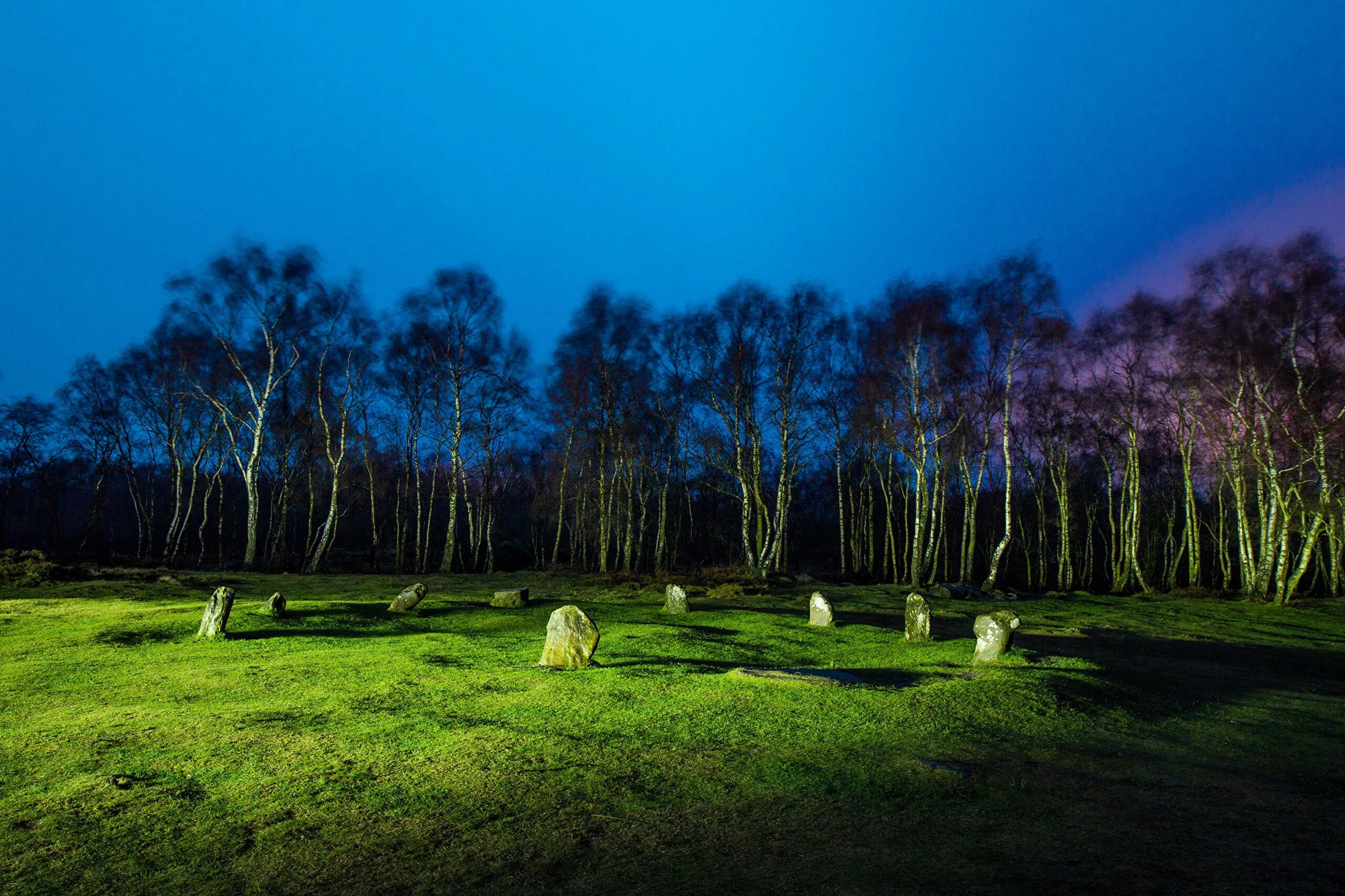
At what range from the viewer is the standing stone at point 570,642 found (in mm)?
8922

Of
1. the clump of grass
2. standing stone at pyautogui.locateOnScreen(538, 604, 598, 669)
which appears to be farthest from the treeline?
standing stone at pyautogui.locateOnScreen(538, 604, 598, 669)

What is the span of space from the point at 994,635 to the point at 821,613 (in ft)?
14.7

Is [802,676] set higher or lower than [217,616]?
lower

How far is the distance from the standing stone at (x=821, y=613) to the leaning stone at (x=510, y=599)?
671cm

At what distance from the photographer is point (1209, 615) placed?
20.9m

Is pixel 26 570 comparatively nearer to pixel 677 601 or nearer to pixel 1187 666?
pixel 677 601

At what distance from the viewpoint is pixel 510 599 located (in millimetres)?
15984

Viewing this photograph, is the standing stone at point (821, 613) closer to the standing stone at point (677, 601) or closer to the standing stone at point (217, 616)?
the standing stone at point (677, 601)

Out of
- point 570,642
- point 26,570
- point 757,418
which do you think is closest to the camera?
point 570,642

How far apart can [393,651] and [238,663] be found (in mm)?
1937

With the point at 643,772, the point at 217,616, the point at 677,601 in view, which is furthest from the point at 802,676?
the point at 217,616

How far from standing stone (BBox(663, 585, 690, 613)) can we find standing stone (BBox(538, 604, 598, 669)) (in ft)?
21.7

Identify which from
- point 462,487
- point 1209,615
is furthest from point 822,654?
point 462,487

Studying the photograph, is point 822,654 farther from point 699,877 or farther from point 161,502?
point 161,502
